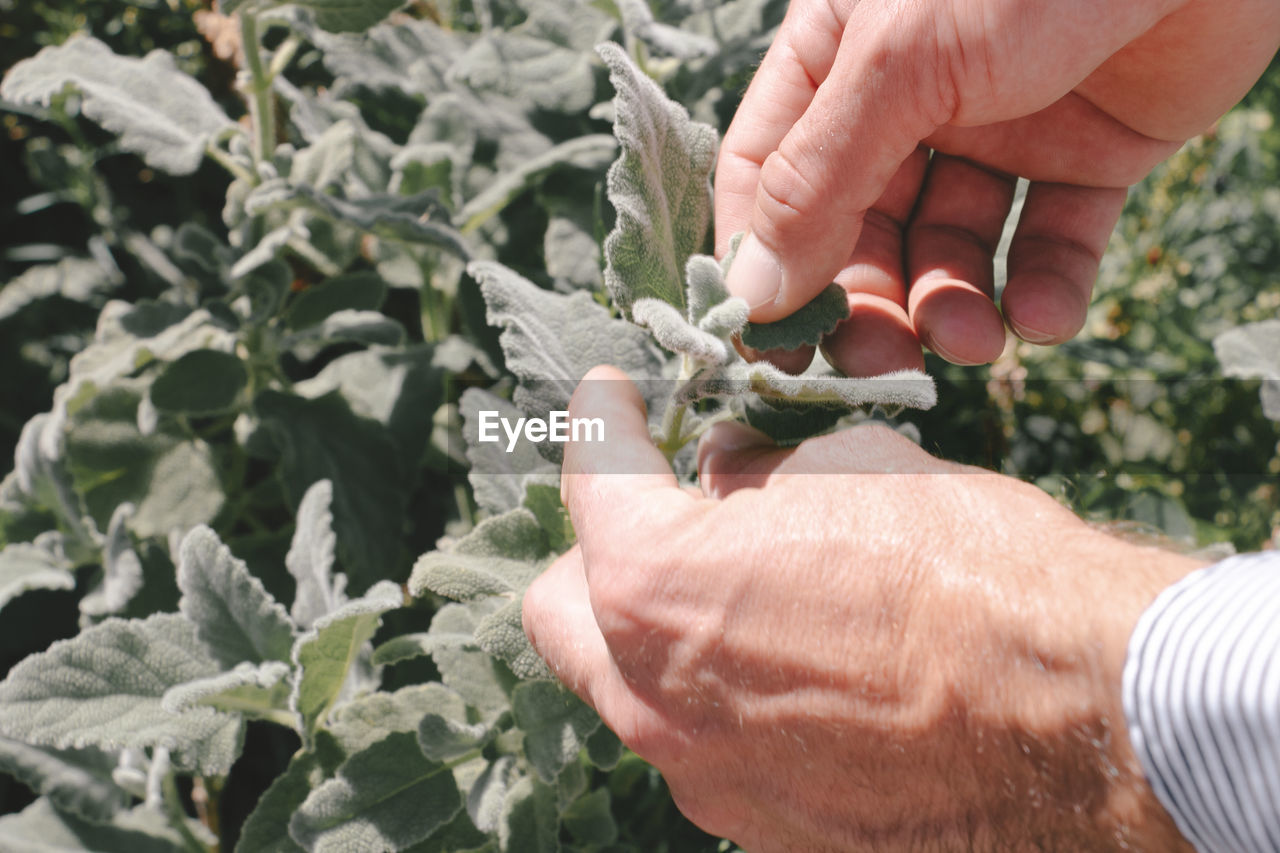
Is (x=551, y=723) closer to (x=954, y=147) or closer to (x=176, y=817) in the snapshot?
(x=176, y=817)

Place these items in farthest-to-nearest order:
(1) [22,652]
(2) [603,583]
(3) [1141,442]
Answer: (3) [1141,442], (1) [22,652], (2) [603,583]

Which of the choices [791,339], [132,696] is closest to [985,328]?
[791,339]

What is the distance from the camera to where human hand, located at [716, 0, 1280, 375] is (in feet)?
3.43

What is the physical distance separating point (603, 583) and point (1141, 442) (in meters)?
2.02

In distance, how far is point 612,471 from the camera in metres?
1.02

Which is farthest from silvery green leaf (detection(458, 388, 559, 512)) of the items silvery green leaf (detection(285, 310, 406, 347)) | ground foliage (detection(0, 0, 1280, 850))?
silvery green leaf (detection(285, 310, 406, 347))

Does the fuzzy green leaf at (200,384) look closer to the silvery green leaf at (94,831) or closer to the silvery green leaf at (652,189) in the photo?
the silvery green leaf at (94,831)

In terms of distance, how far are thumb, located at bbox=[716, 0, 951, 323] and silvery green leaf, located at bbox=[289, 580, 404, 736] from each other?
0.59 m

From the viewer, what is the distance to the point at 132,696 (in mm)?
1258

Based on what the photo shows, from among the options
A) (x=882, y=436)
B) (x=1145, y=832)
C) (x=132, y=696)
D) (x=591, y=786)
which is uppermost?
(x=882, y=436)

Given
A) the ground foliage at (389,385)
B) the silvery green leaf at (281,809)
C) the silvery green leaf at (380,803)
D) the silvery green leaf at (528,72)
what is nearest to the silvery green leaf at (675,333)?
the ground foliage at (389,385)

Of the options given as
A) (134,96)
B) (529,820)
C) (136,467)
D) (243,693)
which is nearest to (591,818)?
(529,820)

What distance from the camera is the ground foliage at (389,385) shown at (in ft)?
3.90

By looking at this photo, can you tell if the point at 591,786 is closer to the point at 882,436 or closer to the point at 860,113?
the point at 882,436
